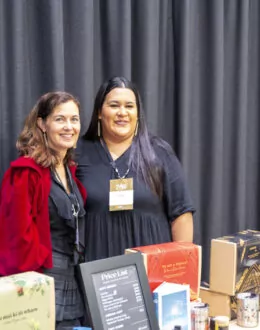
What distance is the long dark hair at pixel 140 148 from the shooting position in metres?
2.03

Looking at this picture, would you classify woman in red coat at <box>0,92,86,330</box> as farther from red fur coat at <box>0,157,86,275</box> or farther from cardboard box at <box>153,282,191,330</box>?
cardboard box at <box>153,282,191,330</box>

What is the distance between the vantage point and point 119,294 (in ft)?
4.42

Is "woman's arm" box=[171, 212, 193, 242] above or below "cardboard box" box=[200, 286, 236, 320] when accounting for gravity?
above

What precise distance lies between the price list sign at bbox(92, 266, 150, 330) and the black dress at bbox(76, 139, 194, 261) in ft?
1.97

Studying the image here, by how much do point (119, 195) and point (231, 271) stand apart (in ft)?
1.68

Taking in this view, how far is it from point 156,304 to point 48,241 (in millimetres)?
450

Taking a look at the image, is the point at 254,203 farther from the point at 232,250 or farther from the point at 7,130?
Result: the point at 7,130

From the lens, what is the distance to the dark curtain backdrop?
207cm

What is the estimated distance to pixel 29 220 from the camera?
165cm

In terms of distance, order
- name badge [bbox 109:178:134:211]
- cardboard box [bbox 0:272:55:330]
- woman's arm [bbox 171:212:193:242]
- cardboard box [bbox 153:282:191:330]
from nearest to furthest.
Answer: cardboard box [bbox 0:272:55:330] < cardboard box [bbox 153:282:191:330] < name badge [bbox 109:178:134:211] < woman's arm [bbox 171:212:193:242]

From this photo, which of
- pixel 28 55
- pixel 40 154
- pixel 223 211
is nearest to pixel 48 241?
pixel 40 154

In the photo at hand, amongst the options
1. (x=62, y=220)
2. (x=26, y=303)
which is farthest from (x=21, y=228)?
(x=26, y=303)

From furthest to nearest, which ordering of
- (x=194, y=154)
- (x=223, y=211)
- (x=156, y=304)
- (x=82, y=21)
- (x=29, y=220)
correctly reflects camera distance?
(x=223, y=211), (x=194, y=154), (x=82, y=21), (x=29, y=220), (x=156, y=304)

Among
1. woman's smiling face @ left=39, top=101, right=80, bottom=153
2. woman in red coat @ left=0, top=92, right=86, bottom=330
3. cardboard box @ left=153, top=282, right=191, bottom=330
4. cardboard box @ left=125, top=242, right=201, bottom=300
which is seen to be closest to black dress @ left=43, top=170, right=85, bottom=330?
woman in red coat @ left=0, top=92, right=86, bottom=330
